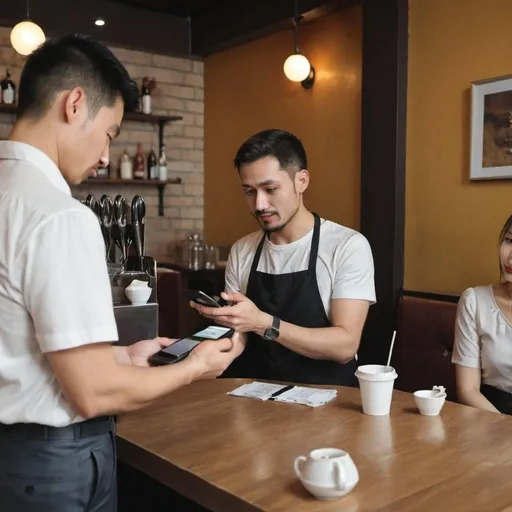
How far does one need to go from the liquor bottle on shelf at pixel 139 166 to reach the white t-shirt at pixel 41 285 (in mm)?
3584

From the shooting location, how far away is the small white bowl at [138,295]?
81.6 inches

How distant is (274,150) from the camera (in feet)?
8.12

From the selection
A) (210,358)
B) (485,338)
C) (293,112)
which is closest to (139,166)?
(293,112)

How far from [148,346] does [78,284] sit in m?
0.66

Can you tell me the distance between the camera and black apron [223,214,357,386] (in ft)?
7.71

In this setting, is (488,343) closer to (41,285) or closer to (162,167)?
(41,285)

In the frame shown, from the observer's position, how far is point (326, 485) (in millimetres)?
1180

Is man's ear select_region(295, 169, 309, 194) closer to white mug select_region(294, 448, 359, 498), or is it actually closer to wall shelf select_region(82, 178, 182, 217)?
white mug select_region(294, 448, 359, 498)

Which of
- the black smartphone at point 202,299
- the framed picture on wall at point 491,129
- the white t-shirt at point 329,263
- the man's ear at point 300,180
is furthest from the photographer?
the framed picture on wall at point 491,129

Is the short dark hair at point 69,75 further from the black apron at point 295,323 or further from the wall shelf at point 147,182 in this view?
the wall shelf at point 147,182

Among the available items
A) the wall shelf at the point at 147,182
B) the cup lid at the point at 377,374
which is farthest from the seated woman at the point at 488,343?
the wall shelf at the point at 147,182

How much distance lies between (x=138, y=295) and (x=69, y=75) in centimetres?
94

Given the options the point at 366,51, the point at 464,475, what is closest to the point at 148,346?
the point at 464,475

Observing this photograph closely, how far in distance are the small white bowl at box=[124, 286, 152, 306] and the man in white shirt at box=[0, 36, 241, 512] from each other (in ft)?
2.49
